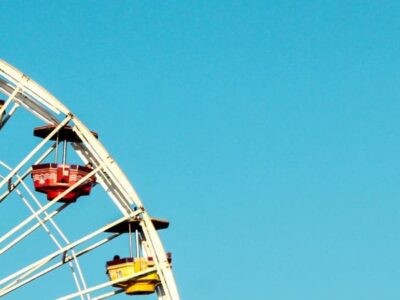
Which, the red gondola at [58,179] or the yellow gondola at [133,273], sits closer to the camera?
the yellow gondola at [133,273]

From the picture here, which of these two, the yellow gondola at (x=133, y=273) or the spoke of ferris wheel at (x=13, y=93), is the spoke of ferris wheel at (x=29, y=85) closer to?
→ the spoke of ferris wheel at (x=13, y=93)

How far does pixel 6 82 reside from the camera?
1628 inches

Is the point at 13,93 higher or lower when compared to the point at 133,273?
higher

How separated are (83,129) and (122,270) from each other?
4484 millimetres

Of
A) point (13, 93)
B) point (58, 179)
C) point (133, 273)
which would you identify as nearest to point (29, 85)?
point (13, 93)

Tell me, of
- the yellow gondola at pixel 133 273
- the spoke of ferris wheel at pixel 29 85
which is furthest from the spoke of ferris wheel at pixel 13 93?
the yellow gondola at pixel 133 273

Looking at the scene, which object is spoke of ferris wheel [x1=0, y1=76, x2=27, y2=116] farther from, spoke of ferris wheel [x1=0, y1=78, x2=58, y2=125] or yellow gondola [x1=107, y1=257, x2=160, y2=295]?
yellow gondola [x1=107, y1=257, x2=160, y2=295]

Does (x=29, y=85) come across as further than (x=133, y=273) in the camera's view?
No

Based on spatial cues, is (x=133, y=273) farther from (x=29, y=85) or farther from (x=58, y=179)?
(x=29, y=85)

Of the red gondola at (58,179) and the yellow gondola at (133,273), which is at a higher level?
the red gondola at (58,179)

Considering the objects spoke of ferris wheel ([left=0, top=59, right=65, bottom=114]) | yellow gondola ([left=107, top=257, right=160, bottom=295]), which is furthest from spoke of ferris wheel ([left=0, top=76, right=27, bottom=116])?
yellow gondola ([left=107, top=257, right=160, bottom=295])

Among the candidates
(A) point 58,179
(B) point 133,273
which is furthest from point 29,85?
(B) point 133,273

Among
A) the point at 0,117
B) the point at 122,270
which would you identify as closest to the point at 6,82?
the point at 0,117

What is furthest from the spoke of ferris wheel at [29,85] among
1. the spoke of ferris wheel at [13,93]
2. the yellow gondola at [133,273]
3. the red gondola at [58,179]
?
the yellow gondola at [133,273]
